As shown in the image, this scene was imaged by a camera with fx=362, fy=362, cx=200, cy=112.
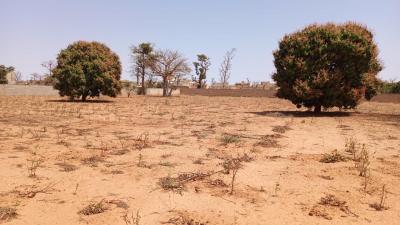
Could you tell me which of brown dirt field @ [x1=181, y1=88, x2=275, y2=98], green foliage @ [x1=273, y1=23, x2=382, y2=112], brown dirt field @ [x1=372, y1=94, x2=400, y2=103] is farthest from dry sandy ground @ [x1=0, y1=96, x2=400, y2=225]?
brown dirt field @ [x1=181, y1=88, x2=275, y2=98]

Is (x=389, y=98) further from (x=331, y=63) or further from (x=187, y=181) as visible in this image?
(x=187, y=181)

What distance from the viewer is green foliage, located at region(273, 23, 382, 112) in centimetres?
1750

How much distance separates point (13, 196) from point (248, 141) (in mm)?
6117

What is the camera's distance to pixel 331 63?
18016 mm

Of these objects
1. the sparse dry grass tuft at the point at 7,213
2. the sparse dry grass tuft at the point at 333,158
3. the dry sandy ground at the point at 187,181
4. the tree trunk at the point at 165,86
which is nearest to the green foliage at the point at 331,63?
the dry sandy ground at the point at 187,181

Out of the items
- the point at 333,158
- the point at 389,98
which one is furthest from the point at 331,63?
the point at 389,98

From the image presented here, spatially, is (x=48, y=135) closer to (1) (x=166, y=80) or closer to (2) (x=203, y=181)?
(2) (x=203, y=181)

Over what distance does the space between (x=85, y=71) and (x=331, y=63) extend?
60.4 ft

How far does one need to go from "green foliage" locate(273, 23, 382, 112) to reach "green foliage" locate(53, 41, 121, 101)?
14.9 m

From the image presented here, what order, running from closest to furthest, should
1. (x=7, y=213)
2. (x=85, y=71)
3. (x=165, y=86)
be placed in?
(x=7, y=213)
(x=85, y=71)
(x=165, y=86)

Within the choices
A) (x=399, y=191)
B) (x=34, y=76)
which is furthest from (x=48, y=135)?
(x=34, y=76)

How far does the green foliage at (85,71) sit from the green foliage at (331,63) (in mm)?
14944

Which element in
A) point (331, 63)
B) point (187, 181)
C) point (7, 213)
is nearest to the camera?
point (7, 213)

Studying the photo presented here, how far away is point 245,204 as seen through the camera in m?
4.91
